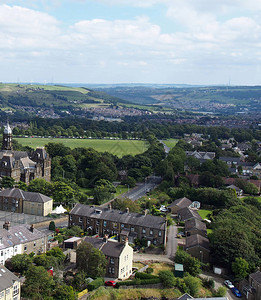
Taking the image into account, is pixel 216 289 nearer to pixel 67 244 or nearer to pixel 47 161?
pixel 67 244

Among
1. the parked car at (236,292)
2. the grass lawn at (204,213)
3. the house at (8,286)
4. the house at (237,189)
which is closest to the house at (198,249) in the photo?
the parked car at (236,292)

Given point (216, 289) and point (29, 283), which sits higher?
point (29, 283)

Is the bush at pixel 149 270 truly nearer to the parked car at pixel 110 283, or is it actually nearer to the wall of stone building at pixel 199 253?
the parked car at pixel 110 283

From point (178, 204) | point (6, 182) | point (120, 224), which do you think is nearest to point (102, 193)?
point (178, 204)

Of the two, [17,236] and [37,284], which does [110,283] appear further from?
[17,236]

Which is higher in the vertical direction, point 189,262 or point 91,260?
point 91,260

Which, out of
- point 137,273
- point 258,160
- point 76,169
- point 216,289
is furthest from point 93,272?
point 258,160
